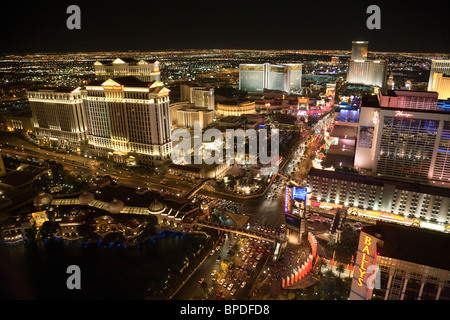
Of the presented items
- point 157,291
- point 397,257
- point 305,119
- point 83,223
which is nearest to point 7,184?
point 83,223

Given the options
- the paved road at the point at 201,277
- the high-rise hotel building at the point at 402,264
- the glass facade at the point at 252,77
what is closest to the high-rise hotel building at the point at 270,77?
the glass facade at the point at 252,77

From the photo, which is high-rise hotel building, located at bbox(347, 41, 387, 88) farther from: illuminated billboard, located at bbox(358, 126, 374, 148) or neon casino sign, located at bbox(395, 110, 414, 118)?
neon casino sign, located at bbox(395, 110, 414, 118)

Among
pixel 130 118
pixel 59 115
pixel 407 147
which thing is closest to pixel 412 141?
pixel 407 147

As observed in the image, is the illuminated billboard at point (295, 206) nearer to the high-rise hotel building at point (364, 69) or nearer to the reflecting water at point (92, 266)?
the reflecting water at point (92, 266)

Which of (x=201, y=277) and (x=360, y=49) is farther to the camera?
(x=360, y=49)

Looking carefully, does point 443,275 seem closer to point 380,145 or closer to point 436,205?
point 436,205

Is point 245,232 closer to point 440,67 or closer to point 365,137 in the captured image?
point 365,137
